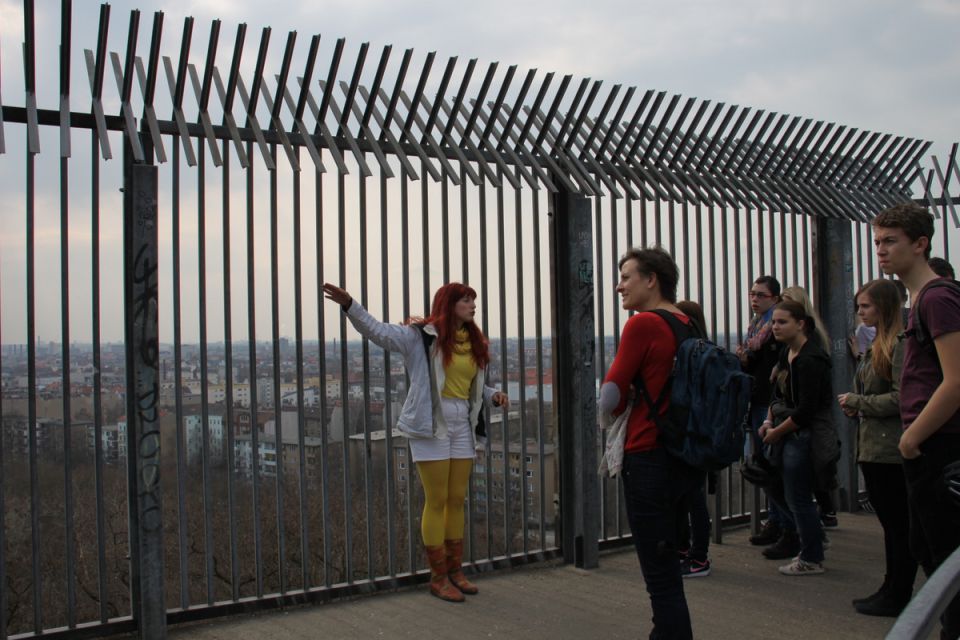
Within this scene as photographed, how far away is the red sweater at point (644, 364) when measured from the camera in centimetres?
361

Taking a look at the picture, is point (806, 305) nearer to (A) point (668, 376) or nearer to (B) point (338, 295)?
(A) point (668, 376)

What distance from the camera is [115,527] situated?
6.08 meters

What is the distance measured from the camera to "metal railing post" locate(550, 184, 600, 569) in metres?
5.92

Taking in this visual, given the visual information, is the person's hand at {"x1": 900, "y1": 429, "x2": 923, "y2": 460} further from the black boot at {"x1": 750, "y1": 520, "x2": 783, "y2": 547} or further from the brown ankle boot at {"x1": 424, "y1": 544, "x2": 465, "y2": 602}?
the black boot at {"x1": 750, "y1": 520, "x2": 783, "y2": 547}

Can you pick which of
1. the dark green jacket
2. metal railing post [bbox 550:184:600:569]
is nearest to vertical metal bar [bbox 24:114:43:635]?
metal railing post [bbox 550:184:600:569]

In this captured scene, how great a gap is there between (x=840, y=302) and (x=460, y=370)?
4019 mm

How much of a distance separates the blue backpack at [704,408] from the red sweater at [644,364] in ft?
0.11

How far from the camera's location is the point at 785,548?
20.4 ft

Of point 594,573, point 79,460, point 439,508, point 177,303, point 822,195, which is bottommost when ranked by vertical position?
point 594,573

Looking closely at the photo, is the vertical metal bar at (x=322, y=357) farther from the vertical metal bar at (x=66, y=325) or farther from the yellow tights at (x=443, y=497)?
the vertical metal bar at (x=66, y=325)

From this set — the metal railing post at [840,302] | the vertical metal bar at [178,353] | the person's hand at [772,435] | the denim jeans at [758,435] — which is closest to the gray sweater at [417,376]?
the vertical metal bar at [178,353]

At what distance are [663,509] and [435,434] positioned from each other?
1.83 meters

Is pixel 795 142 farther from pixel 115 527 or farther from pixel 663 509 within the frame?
pixel 115 527

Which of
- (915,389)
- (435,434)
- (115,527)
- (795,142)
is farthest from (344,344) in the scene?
(795,142)
